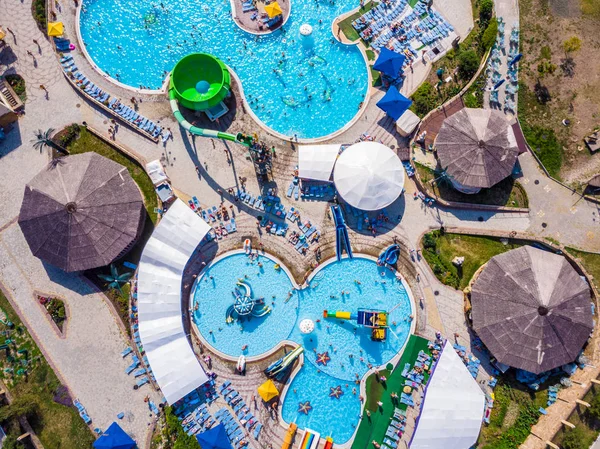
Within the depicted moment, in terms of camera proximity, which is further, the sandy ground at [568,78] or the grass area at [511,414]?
the sandy ground at [568,78]

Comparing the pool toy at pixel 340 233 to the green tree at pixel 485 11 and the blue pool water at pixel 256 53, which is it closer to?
the blue pool water at pixel 256 53

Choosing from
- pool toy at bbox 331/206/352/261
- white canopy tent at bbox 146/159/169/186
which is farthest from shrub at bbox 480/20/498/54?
white canopy tent at bbox 146/159/169/186

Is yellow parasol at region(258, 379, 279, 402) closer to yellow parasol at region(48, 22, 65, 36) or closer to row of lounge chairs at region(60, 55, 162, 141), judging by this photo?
row of lounge chairs at region(60, 55, 162, 141)

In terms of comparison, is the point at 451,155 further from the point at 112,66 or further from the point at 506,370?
the point at 112,66

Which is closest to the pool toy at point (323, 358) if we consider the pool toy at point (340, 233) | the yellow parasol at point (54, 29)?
the pool toy at point (340, 233)

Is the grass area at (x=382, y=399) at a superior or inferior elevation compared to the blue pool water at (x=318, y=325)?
inferior

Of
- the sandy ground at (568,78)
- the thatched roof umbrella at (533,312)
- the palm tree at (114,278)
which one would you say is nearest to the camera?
the thatched roof umbrella at (533,312)

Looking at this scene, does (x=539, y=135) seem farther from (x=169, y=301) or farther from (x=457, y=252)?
(x=169, y=301)
